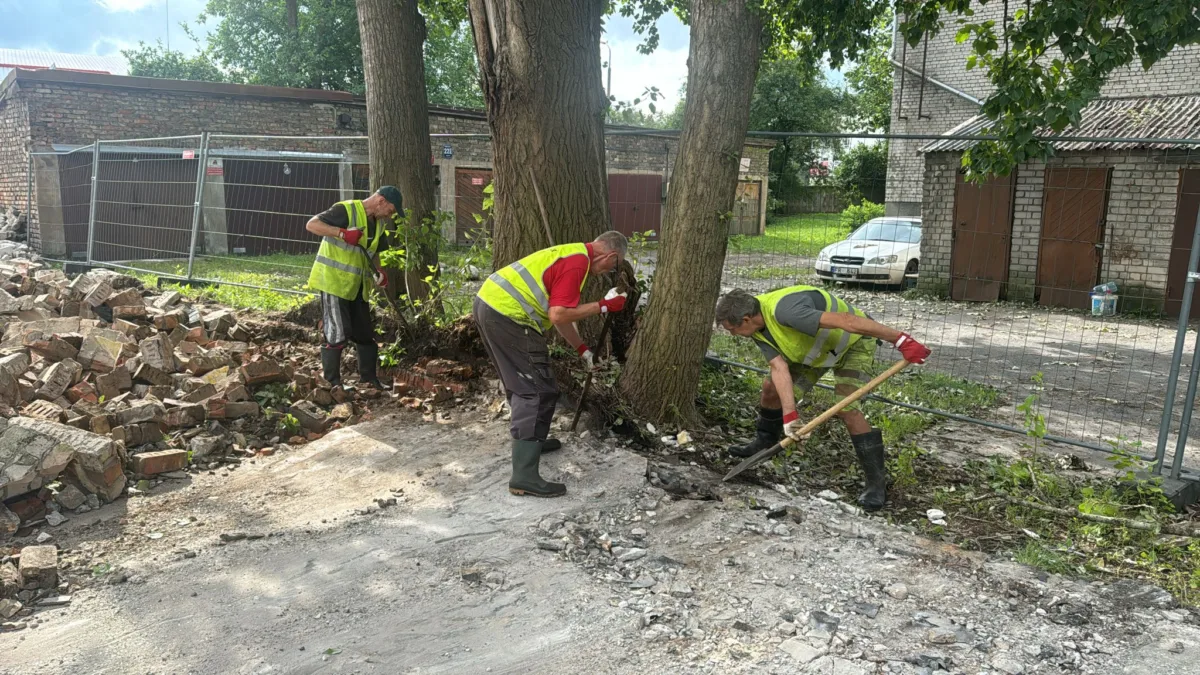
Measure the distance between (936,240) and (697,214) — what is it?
11170 millimetres

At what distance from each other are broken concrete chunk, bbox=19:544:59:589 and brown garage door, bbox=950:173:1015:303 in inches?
523

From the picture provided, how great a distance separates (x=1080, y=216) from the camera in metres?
13.6

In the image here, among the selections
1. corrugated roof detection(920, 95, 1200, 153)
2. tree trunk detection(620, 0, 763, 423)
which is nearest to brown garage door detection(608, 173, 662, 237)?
tree trunk detection(620, 0, 763, 423)

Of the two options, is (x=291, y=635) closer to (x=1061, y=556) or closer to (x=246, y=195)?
(x=1061, y=556)

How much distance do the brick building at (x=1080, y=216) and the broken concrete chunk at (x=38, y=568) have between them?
11867mm

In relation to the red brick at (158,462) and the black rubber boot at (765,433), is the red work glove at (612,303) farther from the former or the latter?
the red brick at (158,462)

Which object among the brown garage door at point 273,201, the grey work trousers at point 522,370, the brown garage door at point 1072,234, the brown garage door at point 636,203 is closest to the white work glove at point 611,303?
the grey work trousers at point 522,370

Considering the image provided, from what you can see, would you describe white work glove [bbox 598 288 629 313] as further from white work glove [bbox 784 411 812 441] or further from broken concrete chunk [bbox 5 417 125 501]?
broken concrete chunk [bbox 5 417 125 501]

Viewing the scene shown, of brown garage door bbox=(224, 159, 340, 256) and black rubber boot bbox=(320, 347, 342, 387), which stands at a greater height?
brown garage door bbox=(224, 159, 340, 256)

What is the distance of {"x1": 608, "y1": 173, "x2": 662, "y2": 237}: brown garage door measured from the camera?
11.4m

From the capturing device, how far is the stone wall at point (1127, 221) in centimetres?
1277

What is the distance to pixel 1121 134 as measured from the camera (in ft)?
44.5

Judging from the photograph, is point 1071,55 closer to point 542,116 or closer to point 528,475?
point 542,116

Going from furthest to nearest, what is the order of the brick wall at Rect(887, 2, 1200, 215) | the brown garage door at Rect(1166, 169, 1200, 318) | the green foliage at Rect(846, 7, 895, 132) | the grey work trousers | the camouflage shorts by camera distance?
1. the green foliage at Rect(846, 7, 895, 132)
2. the brick wall at Rect(887, 2, 1200, 215)
3. the brown garage door at Rect(1166, 169, 1200, 318)
4. the camouflage shorts
5. the grey work trousers
